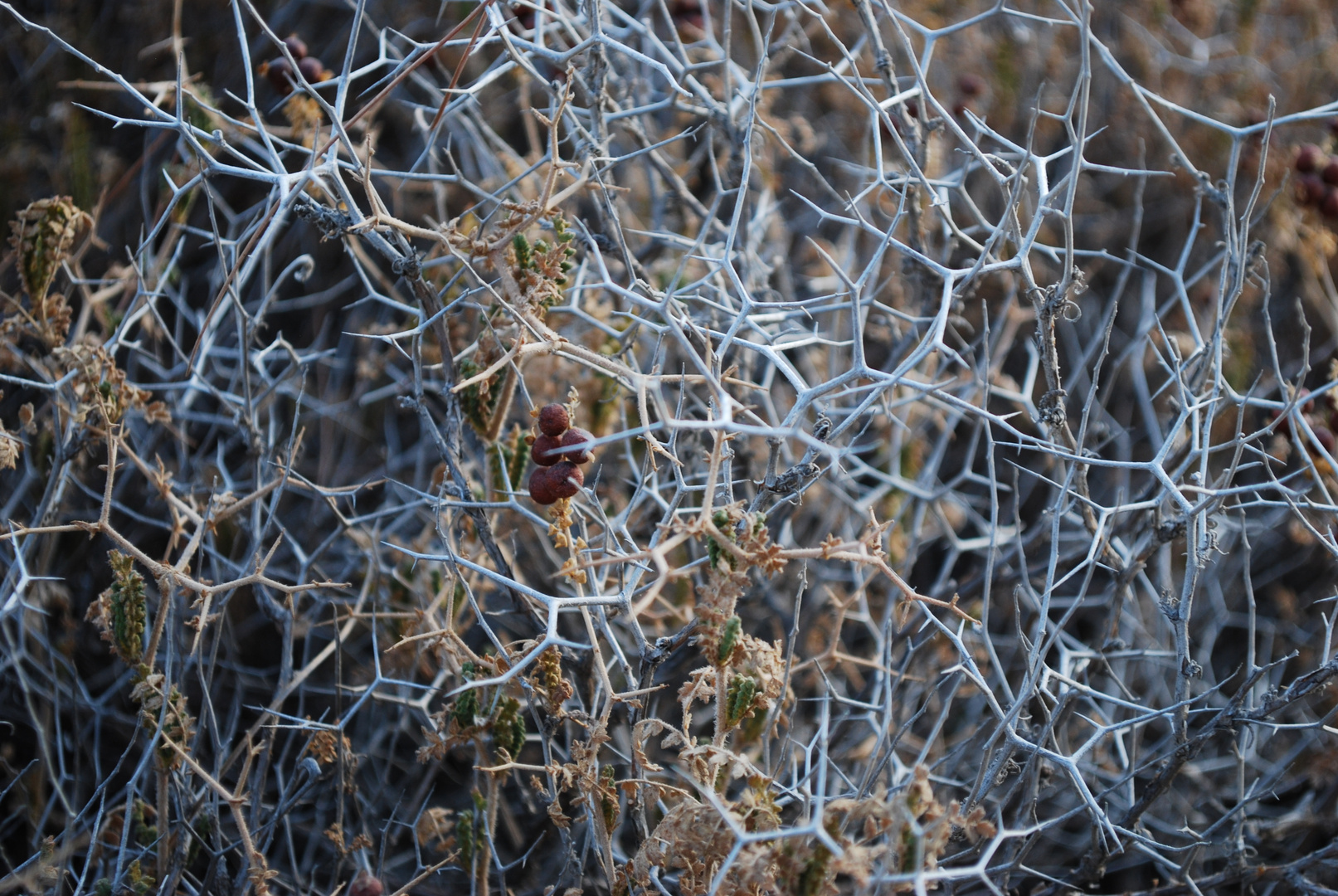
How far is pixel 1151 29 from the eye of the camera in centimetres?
342

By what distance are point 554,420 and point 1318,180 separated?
1.94 metres

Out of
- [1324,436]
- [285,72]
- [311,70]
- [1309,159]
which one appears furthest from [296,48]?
[1309,159]

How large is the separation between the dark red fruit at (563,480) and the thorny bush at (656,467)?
0.09 feet

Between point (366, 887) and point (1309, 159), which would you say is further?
point (1309, 159)

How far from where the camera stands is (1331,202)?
2.17 meters

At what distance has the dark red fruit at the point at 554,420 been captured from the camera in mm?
1292

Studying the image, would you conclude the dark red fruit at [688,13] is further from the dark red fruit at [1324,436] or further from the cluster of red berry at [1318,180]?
the dark red fruit at [1324,436]

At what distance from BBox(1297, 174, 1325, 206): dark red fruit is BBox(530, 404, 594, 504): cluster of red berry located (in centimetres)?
188

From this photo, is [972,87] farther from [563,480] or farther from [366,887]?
[366,887]

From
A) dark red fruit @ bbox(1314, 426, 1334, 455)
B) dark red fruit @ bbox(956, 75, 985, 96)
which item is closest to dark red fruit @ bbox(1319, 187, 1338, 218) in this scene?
dark red fruit @ bbox(1314, 426, 1334, 455)

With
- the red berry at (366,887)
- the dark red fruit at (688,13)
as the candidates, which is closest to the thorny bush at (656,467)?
the red berry at (366,887)

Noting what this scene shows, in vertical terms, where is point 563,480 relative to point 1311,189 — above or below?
below

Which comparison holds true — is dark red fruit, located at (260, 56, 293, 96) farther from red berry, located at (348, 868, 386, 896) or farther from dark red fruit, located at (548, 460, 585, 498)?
red berry, located at (348, 868, 386, 896)

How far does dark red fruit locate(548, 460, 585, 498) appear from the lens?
128 cm
